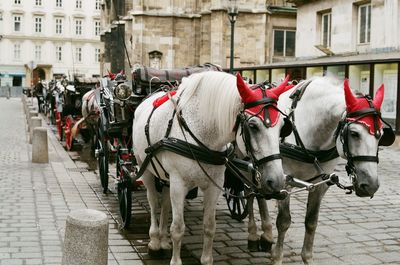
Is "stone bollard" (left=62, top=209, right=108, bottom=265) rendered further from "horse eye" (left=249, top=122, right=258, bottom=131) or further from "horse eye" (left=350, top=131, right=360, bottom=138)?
"horse eye" (left=350, top=131, right=360, bottom=138)

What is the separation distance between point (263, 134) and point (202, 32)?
29.6 meters

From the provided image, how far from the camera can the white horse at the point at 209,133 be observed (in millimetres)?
4445

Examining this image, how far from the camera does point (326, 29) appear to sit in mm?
22797

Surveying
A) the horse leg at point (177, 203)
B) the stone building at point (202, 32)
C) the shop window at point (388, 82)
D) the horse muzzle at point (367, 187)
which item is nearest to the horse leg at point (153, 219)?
the horse leg at point (177, 203)

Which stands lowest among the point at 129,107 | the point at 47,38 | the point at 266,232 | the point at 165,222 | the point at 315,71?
the point at 266,232

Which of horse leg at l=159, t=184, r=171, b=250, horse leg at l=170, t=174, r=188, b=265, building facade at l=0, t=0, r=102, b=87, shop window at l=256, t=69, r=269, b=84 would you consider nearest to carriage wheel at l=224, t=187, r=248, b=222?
horse leg at l=159, t=184, r=171, b=250

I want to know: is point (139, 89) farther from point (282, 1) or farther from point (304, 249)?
point (282, 1)

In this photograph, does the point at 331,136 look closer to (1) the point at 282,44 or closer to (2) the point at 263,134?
(2) the point at 263,134

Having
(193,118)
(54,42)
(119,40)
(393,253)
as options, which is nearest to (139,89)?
(193,118)

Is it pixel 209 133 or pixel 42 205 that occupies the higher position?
pixel 209 133

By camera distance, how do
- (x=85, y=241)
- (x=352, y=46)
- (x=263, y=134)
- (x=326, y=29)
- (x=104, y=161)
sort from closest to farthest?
(x=85, y=241) → (x=263, y=134) → (x=104, y=161) → (x=352, y=46) → (x=326, y=29)

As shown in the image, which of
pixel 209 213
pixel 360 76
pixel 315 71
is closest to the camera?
pixel 209 213

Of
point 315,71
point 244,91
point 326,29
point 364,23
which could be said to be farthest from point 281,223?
point 326,29

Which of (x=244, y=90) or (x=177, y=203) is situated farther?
(x=177, y=203)
